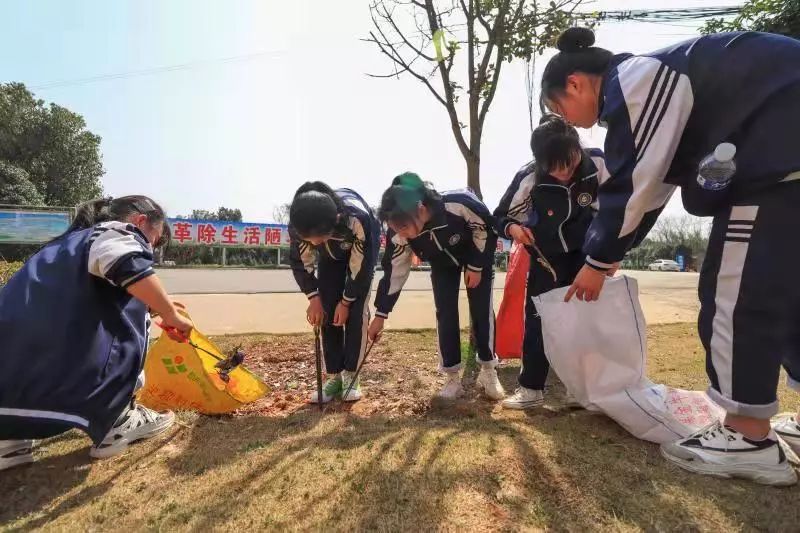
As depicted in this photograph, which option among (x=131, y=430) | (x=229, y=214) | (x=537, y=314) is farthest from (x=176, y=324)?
(x=229, y=214)

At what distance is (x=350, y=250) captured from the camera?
3.14m

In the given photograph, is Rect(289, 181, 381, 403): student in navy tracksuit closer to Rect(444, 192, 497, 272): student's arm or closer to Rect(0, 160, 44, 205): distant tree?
Rect(444, 192, 497, 272): student's arm

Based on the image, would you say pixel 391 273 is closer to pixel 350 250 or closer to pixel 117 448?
pixel 350 250

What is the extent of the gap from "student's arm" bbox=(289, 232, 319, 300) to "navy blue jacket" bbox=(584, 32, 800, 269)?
1.97 m

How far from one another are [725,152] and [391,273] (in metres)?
1.98

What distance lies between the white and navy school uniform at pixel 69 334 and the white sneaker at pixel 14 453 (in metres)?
0.21

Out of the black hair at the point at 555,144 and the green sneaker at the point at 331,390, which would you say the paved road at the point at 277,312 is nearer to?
the green sneaker at the point at 331,390

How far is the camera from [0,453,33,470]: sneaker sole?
210cm

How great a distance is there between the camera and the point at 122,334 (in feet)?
7.19

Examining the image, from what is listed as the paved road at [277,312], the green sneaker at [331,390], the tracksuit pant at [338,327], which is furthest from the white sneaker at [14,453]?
the paved road at [277,312]

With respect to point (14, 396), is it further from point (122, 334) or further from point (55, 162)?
point (55, 162)

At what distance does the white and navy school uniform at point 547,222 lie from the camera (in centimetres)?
272

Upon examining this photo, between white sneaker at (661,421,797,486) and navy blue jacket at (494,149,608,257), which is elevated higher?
navy blue jacket at (494,149,608,257)

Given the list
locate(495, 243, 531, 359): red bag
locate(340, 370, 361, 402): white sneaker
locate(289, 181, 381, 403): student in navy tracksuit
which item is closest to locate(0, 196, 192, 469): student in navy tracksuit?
locate(289, 181, 381, 403): student in navy tracksuit
